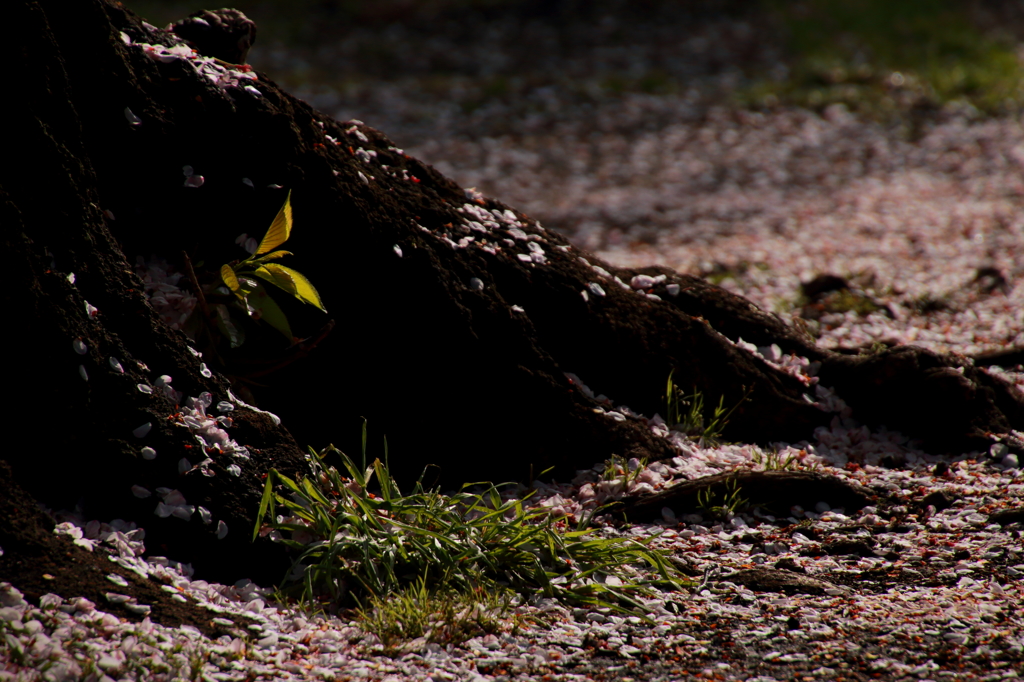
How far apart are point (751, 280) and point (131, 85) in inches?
262

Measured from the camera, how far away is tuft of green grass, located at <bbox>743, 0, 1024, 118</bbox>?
55.0 ft

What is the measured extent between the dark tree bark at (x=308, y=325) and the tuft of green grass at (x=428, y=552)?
181 mm

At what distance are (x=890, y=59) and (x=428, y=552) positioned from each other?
1824 cm

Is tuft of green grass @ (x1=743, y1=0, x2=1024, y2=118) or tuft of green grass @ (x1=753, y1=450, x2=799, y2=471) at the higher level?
tuft of green grass @ (x1=743, y1=0, x2=1024, y2=118)

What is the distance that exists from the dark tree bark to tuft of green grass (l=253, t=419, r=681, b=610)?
0.18m

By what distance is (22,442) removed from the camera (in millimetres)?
3229

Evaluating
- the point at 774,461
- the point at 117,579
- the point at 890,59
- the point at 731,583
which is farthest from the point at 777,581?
the point at 890,59

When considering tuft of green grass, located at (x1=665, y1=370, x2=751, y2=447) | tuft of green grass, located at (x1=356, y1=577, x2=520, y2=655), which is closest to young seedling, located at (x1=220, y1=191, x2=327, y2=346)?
tuft of green grass, located at (x1=356, y1=577, x2=520, y2=655)

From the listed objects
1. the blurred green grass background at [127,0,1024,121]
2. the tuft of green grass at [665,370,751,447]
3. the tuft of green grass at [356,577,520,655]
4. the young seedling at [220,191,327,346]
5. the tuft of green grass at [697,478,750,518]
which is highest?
the blurred green grass background at [127,0,1024,121]

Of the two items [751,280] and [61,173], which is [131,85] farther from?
[751,280]

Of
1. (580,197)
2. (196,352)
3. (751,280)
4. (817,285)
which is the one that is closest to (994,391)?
(817,285)

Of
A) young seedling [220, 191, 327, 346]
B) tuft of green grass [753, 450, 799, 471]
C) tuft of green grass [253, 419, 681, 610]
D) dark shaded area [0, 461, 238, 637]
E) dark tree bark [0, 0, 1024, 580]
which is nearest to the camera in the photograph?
dark shaded area [0, 461, 238, 637]

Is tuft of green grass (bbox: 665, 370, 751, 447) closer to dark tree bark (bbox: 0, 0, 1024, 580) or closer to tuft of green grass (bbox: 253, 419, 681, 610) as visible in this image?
dark tree bark (bbox: 0, 0, 1024, 580)

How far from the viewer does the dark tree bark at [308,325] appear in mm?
3383
